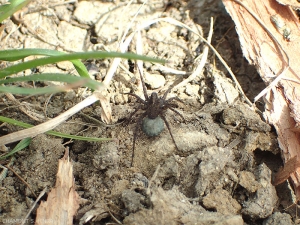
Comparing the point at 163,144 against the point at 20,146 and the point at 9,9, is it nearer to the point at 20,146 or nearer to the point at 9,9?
the point at 20,146

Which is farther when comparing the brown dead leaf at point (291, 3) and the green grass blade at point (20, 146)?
the brown dead leaf at point (291, 3)

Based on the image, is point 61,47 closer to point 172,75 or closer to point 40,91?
point 172,75

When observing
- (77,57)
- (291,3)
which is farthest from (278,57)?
(77,57)

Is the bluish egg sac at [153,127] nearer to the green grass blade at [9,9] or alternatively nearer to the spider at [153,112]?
the spider at [153,112]

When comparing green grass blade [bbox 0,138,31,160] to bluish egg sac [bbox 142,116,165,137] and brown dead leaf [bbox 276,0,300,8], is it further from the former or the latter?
brown dead leaf [bbox 276,0,300,8]

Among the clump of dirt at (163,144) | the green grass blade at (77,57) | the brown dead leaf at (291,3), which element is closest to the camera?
the green grass blade at (77,57)

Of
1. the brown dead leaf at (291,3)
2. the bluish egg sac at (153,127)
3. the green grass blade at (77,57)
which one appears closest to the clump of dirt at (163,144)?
the bluish egg sac at (153,127)
